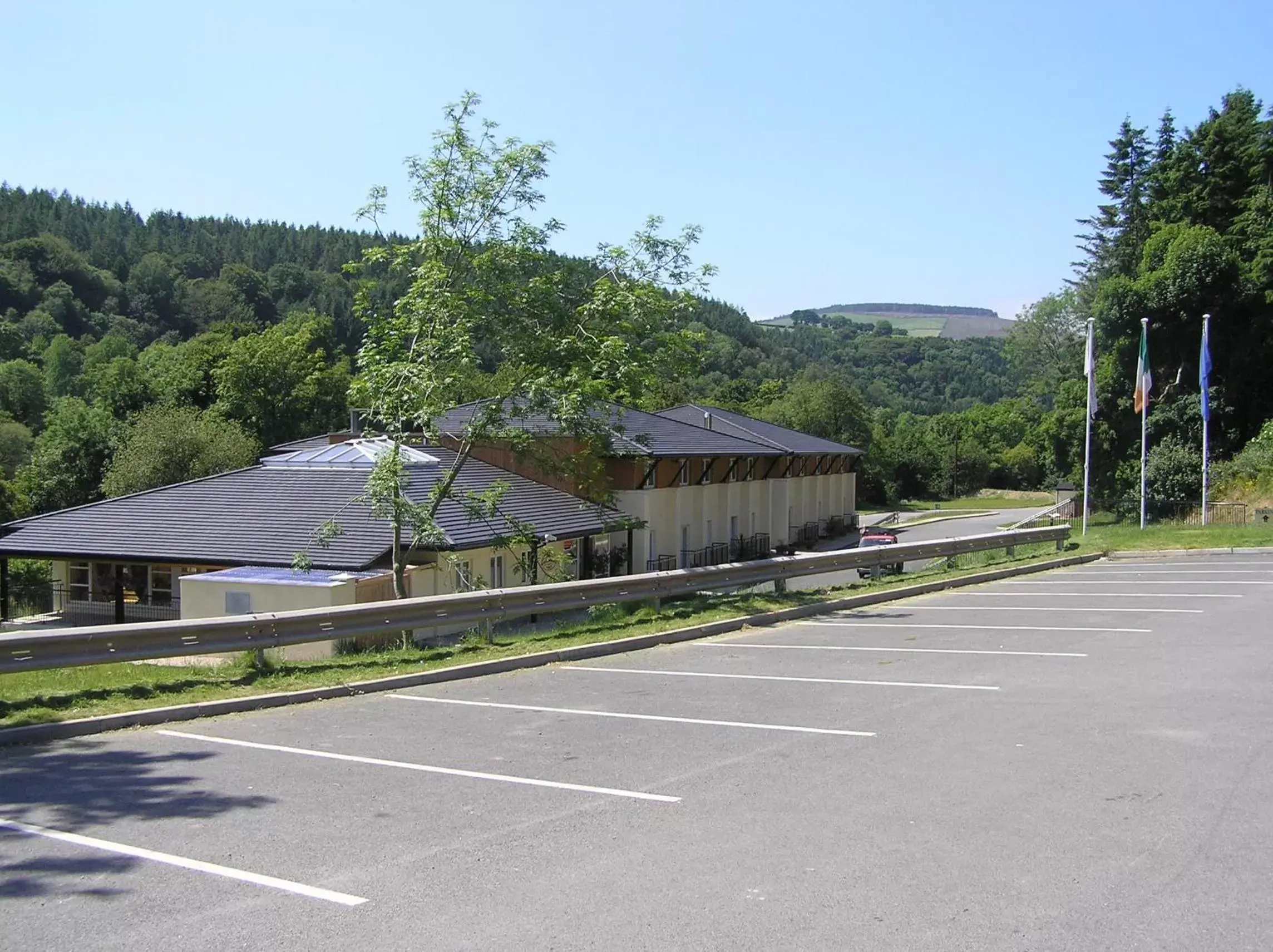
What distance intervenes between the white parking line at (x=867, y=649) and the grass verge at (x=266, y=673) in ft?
2.88

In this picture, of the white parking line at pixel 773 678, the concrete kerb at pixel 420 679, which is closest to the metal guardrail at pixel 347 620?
the concrete kerb at pixel 420 679

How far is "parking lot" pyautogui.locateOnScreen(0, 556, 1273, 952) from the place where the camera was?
5.18 meters

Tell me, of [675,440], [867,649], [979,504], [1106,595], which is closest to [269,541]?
[867,649]

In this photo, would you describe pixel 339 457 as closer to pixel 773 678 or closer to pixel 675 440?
pixel 675 440

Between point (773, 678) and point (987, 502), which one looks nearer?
point (773, 678)

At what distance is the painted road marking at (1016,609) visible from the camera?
1827cm

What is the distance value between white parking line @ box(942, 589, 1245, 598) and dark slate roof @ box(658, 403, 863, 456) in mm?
24459

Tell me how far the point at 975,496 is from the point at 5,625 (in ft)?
297

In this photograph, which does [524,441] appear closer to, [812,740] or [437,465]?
[812,740]

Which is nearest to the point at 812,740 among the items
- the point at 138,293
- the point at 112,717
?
the point at 112,717

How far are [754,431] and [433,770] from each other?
44.7 m

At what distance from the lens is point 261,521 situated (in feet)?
89.2

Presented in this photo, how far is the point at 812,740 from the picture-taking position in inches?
359

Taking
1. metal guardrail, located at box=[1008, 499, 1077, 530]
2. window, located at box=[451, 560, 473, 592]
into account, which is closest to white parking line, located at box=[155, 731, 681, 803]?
window, located at box=[451, 560, 473, 592]
